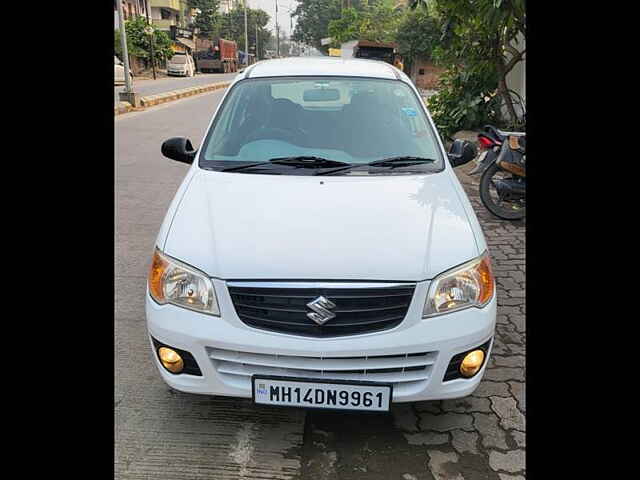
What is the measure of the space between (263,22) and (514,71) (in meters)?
77.9

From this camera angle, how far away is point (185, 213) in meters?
2.73

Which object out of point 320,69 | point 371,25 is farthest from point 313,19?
point 320,69

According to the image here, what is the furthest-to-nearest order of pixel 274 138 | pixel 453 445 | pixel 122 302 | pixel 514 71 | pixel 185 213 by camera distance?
1. pixel 514 71
2. pixel 122 302
3. pixel 274 138
4. pixel 185 213
5. pixel 453 445

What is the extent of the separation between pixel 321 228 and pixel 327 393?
0.74 metres

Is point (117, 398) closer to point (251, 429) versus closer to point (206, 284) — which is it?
point (251, 429)

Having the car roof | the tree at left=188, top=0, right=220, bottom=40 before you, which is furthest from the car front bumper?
Answer: the tree at left=188, top=0, right=220, bottom=40

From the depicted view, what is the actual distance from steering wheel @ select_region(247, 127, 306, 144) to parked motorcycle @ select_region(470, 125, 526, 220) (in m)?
3.06

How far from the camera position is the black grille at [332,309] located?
7.38 ft

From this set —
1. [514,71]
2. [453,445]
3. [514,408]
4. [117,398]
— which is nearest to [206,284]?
[117,398]

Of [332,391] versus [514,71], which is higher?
[514,71]

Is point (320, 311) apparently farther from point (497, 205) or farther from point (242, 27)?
point (242, 27)

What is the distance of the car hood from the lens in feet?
7.55

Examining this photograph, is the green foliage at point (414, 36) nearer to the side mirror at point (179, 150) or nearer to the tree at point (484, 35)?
the tree at point (484, 35)

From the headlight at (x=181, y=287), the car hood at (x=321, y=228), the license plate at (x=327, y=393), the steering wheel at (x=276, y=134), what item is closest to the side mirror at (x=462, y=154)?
the car hood at (x=321, y=228)
